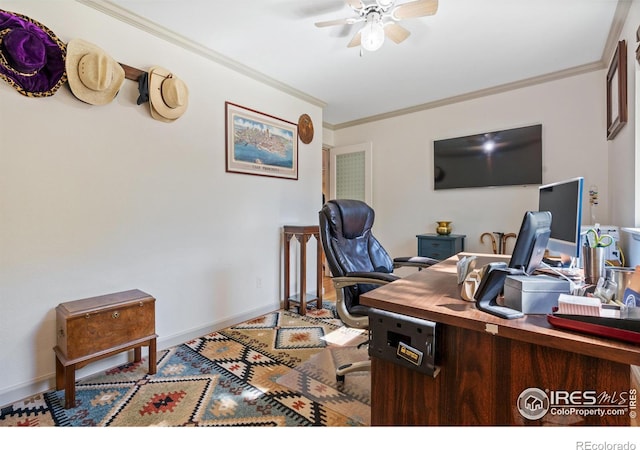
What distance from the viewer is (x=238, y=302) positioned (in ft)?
9.33

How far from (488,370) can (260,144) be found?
268 centimetres

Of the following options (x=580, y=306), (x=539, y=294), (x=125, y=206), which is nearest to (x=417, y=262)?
(x=539, y=294)

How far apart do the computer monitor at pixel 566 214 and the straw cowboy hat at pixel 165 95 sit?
99.2 inches

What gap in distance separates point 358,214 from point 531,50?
216 cm

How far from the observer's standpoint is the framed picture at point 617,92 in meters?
2.11

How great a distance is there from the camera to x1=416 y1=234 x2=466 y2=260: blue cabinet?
3.39m

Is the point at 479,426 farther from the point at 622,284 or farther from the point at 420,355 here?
the point at 622,284

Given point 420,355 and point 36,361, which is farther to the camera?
point 36,361

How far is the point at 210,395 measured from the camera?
67.1 inches

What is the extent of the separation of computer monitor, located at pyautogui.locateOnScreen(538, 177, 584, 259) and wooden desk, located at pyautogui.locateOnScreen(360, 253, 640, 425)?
0.58 metres

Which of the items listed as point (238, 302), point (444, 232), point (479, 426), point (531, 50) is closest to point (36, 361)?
point (238, 302)

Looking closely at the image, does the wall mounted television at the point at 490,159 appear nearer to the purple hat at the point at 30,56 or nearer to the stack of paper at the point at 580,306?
the stack of paper at the point at 580,306

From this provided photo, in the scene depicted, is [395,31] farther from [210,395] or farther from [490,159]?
[210,395]

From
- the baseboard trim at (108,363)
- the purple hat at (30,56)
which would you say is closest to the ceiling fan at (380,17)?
the purple hat at (30,56)
